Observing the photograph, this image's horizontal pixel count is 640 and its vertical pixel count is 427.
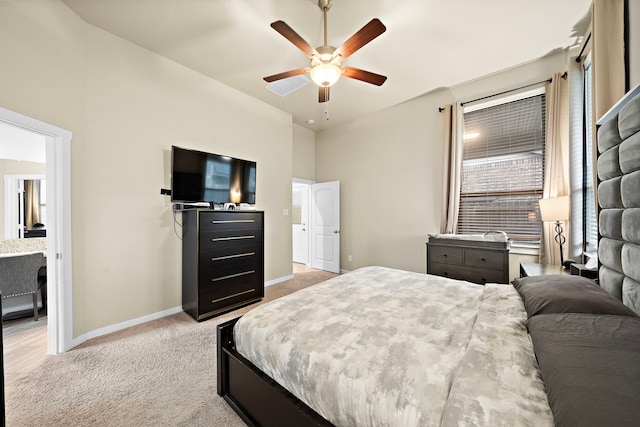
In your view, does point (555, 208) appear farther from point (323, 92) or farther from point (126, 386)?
point (126, 386)

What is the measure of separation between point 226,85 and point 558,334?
4210mm

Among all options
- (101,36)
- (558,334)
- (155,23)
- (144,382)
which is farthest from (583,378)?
(101,36)

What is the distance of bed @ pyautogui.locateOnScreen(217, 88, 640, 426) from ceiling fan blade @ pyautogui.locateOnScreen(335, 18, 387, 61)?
5.11 feet

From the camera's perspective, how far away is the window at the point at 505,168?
307 cm

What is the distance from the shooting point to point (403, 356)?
1035 mm

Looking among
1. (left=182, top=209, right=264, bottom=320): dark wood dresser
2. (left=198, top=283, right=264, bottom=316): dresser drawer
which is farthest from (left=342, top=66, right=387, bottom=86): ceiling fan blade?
(left=198, top=283, right=264, bottom=316): dresser drawer

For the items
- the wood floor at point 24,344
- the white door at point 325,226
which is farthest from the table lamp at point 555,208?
the wood floor at point 24,344

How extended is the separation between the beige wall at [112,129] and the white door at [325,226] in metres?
2.29

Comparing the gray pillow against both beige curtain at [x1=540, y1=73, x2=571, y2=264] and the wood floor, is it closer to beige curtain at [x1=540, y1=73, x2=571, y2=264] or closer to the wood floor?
beige curtain at [x1=540, y1=73, x2=571, y2=264]

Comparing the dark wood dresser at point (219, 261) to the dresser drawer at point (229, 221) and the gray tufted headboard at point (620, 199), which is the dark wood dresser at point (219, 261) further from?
the gray tufted headboard at point (620, 199)

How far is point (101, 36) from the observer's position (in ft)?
8.25

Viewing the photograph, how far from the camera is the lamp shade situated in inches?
93.6

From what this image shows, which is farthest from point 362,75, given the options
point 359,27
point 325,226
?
point 325,226

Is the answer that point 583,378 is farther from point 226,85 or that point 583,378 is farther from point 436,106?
point 226,85
